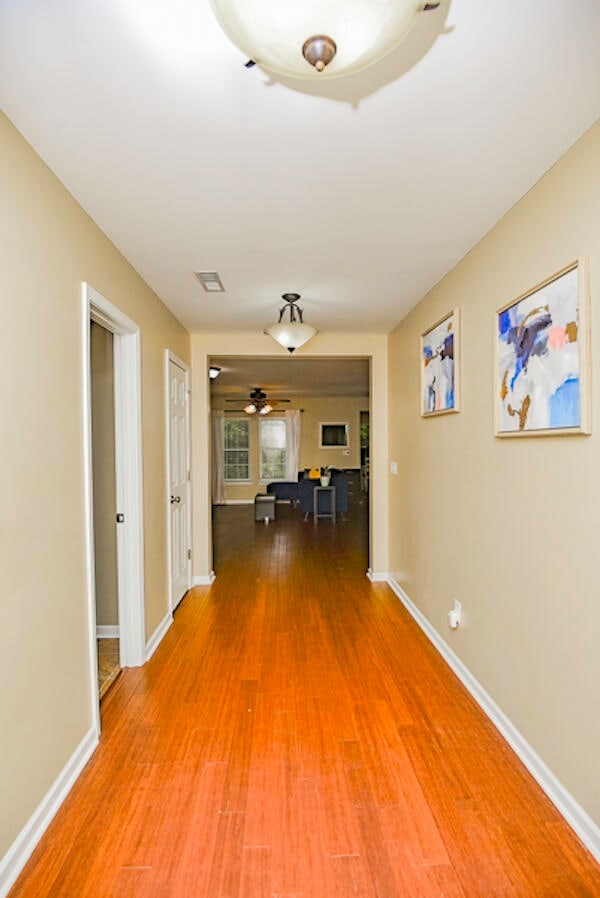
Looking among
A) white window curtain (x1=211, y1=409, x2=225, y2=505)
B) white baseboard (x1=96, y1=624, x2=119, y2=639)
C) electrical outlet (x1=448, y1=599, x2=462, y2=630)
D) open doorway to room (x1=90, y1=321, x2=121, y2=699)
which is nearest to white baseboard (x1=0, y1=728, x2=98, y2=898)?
open doorway to room (x1=90, y1=321, x2=121, y2=699)

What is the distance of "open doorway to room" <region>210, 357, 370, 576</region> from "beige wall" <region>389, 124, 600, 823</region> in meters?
3.36

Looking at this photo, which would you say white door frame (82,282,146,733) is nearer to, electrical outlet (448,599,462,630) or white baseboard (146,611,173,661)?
white baseboard (146,611,173,661)

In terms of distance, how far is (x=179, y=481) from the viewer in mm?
3867

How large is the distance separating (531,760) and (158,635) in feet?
7.53

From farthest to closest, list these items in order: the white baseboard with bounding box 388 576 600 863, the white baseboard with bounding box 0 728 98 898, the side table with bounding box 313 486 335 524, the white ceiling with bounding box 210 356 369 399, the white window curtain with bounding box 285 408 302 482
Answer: the white window curtain with bounding box 285 408 302 482, the side table with bounding box 313 486 335 524, the white ceiling with bounding box 210 356 369 399, the white baseboard with bounding box 388 576 600 863, the white baseboard with bounding box 0 728 98 898

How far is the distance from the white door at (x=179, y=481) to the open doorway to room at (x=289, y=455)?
192 centimetres

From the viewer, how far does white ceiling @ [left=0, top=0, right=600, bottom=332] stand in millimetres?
1146

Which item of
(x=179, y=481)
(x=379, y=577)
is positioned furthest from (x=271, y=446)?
(x=179, y=481)

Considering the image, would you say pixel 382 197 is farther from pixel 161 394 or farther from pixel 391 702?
pixel 391 702

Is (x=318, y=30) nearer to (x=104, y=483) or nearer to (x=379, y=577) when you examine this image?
(x=104, y=483)

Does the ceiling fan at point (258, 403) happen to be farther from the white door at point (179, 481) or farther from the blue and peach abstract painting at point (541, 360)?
the blue and peach abstract painting at point (541, 360)

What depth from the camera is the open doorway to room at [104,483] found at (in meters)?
3.09

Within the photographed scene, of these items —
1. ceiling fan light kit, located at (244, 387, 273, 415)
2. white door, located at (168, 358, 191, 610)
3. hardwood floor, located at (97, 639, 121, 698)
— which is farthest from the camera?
ceiling fan light kit, located at (244, 387, 273, 415)

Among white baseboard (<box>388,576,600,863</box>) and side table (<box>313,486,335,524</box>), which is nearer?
white baseboard (<box>388,576,600,863</box>)
